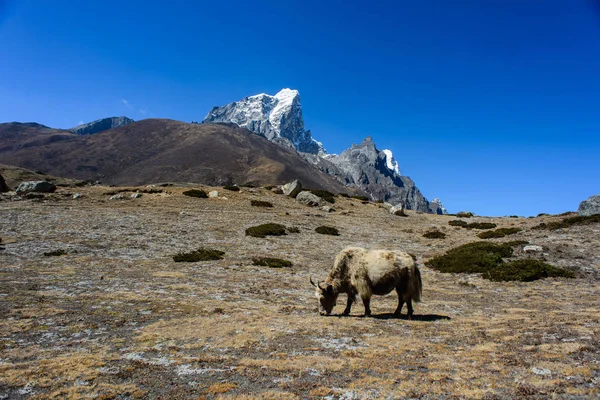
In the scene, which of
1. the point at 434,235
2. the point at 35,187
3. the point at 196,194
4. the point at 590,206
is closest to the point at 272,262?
the point at 434,235

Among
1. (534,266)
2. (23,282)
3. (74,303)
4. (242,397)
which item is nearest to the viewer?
(242,397)

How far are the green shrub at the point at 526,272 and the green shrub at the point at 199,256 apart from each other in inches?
590

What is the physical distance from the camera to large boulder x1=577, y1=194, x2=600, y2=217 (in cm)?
3214

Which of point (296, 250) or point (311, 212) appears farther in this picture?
point (311, 212)

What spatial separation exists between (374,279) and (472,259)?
39.8 feet

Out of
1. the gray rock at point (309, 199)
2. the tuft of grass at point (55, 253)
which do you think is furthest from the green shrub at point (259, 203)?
the tuft of grass at point (55, 253)

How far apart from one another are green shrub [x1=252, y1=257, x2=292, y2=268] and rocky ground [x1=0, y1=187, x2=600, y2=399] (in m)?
0.63

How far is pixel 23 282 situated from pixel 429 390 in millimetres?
14085

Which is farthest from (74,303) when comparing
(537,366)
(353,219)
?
(353,219)

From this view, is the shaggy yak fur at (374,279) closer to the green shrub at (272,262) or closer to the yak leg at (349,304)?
the yak leg at (349,304)

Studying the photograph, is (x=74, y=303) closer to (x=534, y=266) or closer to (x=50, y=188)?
(x=534, y=266)

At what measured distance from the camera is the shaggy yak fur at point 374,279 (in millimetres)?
11281

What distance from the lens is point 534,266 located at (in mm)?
18234

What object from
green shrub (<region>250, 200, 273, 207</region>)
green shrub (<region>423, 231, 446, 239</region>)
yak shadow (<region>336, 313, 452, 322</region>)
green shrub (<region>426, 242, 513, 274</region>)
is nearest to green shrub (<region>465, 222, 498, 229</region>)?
green shrub (<region>423, 231, 446, 239</region>)
